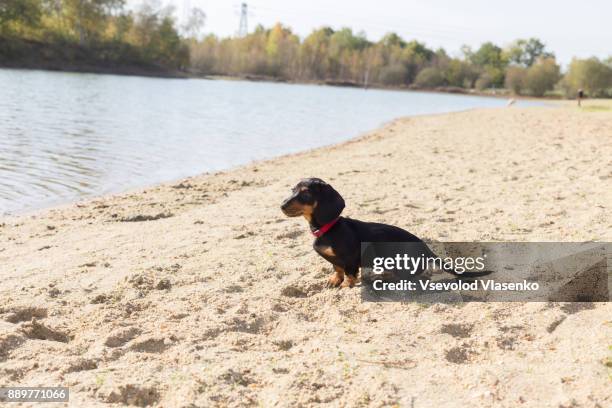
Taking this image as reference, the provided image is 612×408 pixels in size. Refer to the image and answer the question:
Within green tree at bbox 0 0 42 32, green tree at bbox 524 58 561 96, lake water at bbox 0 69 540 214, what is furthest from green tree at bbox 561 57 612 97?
green tree at bbox 0 0 42 32

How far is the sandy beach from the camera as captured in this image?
3.14 m

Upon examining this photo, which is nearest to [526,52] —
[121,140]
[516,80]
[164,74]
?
[516,80]

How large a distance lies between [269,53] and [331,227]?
118 m

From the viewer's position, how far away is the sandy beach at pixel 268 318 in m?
3.14

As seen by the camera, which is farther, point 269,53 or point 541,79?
point 269,53

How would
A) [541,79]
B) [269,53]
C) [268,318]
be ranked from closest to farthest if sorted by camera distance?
[268,318] → [541,79] → [269,53]

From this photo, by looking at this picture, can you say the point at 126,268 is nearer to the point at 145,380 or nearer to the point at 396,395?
the point at 145,380

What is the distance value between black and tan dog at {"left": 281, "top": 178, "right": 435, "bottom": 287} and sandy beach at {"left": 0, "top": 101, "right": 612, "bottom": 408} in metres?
0.32

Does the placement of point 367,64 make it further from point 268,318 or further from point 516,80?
point 268,318

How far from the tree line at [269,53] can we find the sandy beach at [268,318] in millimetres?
67051

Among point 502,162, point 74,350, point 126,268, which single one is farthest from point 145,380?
point 502,162

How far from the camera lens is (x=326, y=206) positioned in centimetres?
453

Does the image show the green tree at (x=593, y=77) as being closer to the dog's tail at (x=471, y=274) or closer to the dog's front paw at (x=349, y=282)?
the dog's tail at (x=471, y=274)

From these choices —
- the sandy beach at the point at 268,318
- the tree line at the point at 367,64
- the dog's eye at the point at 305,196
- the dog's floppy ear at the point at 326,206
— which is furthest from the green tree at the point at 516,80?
the dog's eye at the point at 305,196
